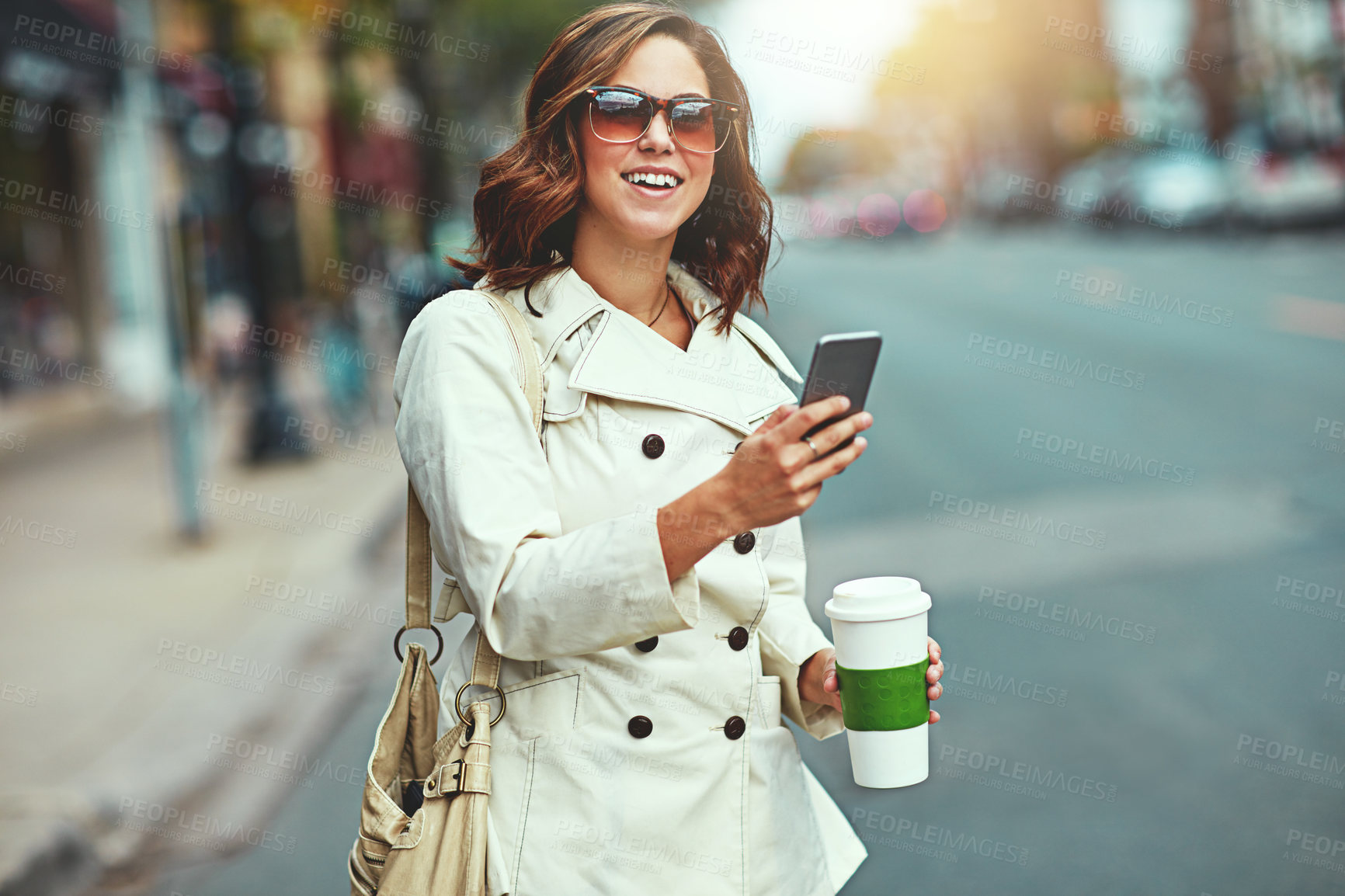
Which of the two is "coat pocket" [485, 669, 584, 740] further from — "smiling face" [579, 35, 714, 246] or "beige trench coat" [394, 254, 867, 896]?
"smiling face" [579, 35, 714, 246]

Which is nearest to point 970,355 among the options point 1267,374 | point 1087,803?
point 1267,374

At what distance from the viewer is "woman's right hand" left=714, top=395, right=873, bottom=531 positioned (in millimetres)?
1530

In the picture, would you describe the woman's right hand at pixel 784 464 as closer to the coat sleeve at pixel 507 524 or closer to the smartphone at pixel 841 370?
the smartphone at pixel 841 370

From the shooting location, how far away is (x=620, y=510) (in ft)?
6.03

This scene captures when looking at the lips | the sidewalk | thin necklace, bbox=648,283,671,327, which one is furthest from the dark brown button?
the sidewalk

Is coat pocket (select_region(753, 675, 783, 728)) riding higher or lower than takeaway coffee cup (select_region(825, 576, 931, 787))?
lower

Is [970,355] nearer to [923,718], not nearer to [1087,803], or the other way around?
[1087,803]

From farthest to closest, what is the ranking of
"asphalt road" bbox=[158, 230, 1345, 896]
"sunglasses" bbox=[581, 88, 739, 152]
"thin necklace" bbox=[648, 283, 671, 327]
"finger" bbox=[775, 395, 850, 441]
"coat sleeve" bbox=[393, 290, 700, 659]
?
"asphalt road" bbox=[158, 230, 1345, 896]
"thin necklace" bbox=[648, 283, 671, 327]
"sunglasses" bbox=[581, 88, 739, 152]
"coat sleeve" bbox=[393, 290, 700, 659]
"finger" bbox=[775, 395, 850, 441]

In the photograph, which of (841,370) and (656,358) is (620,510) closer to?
(656,358)

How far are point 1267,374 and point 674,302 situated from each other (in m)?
10.9

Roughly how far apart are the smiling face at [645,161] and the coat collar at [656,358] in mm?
117

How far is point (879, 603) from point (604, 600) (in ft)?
1.45

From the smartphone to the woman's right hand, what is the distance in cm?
1

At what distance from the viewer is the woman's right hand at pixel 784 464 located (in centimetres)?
153
